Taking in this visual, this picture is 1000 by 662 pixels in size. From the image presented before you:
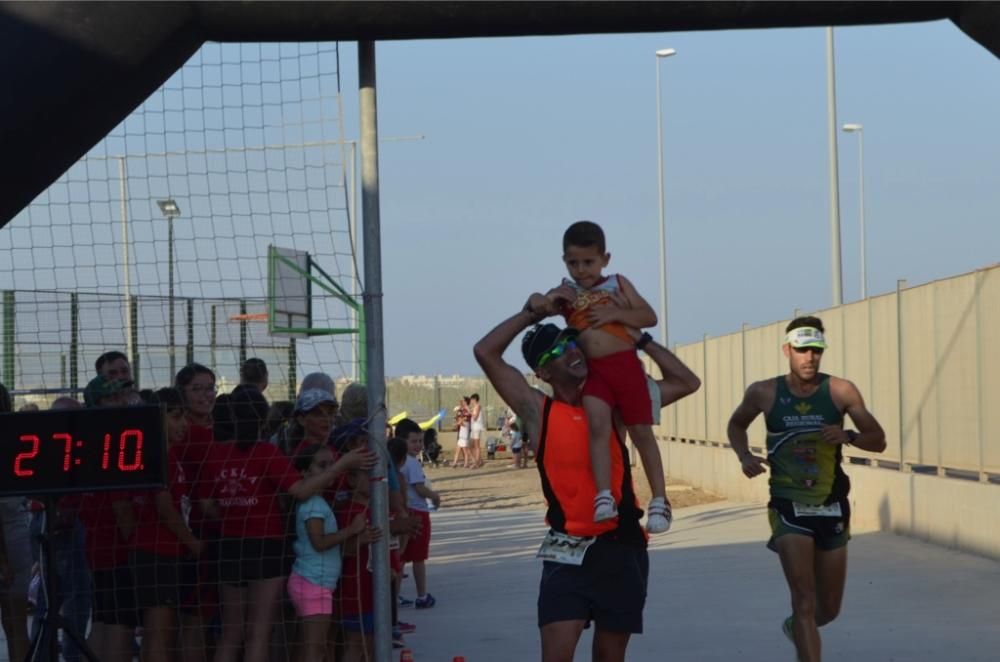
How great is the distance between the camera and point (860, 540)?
17.6 m

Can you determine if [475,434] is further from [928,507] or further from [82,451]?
[82,451]

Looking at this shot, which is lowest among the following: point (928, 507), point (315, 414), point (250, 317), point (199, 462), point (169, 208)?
point (928, 507)

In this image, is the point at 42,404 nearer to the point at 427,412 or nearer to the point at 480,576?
the point at 480,576

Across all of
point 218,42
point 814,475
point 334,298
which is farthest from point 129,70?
point 814,475

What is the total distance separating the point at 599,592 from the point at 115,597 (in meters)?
3.10

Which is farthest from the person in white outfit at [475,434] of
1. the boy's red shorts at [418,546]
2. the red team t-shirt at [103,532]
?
the red team t-shirt at [103,532]

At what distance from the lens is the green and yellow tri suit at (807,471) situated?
8789 mm

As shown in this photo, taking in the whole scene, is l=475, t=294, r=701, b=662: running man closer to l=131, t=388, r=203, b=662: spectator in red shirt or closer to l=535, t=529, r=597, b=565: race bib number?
l=535, t=529, r=597, b=565: race bib number

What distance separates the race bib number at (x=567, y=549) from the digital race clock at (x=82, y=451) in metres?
1.94

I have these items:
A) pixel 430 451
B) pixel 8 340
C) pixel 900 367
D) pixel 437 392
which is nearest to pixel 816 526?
pixel 8 340

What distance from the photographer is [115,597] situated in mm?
8461

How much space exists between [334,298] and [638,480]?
2438 centimetres

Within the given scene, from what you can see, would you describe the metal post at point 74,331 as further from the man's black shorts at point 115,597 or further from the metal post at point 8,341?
the man's black shorts at point 115,597

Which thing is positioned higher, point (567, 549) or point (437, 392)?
point (567, 549)
